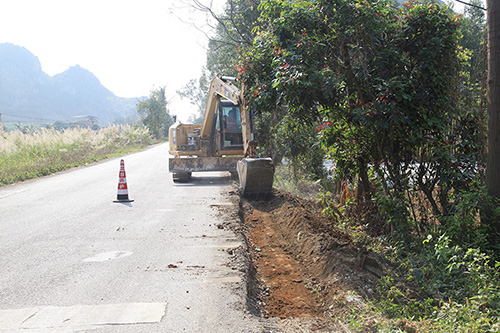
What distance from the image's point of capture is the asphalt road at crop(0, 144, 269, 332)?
399cm

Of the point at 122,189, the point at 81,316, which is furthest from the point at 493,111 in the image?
the point at 122,189

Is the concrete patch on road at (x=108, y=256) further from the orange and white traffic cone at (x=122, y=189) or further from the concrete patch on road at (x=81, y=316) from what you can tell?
the orange and white traffic cone at (x=122, y=189)

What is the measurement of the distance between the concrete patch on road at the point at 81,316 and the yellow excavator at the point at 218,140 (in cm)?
656

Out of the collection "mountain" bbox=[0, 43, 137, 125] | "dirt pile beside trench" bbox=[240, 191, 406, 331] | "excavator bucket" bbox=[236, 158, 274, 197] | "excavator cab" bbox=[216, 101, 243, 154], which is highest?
"mountain" bbox=[0, 43, 137, 125]

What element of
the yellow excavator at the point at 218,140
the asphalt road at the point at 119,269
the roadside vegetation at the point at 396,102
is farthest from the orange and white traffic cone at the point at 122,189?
the roadside vegetation at the point at 396,102

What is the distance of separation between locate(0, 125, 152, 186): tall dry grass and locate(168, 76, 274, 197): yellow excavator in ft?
20.4

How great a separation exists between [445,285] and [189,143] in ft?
42.2

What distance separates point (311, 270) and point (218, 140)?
10.5 metres

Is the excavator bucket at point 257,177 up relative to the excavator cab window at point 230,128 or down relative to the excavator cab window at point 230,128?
down

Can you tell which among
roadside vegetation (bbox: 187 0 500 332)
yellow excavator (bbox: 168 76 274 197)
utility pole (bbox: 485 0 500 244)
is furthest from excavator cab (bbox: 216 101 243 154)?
utility pole (bbox: 485 0 500 244)

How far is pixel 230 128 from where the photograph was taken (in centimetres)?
1541

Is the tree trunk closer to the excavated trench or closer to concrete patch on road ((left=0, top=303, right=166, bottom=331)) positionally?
the excavated trench

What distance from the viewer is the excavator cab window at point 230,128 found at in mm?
15336

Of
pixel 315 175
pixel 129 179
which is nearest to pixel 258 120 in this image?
pixel 315 175
